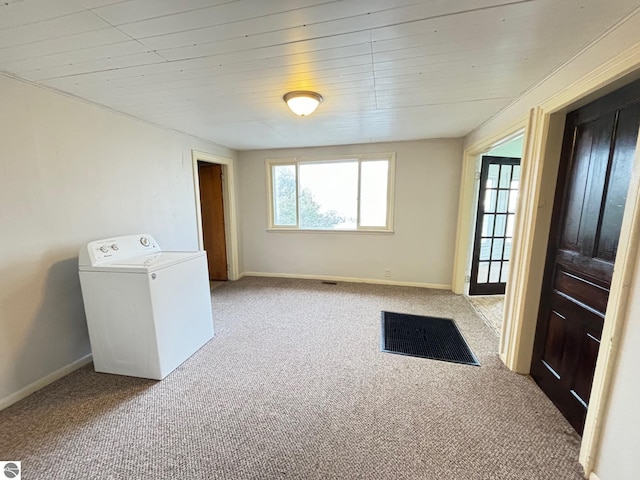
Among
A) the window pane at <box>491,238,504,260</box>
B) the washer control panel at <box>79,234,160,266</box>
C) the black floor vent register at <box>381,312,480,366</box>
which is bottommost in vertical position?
the black floor vent register at <box>381,312,480,366</box>

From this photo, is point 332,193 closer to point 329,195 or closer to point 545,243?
point 329,195

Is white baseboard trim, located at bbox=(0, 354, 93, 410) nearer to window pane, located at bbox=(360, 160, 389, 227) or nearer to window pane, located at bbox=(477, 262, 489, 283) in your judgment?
window pane, located at bbox=(360, 160, 389, 227)

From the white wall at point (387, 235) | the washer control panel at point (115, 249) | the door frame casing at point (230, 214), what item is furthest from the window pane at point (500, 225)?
the washer control panel at point (115, 249)

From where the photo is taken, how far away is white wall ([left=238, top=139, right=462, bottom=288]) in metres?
3.79

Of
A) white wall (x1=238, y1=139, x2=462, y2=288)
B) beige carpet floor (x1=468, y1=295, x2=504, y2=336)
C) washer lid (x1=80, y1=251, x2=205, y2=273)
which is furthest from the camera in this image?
white wall (x1=238, y1=139, x2=462, y2=288)

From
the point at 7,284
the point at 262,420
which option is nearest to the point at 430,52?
the point at 262,420

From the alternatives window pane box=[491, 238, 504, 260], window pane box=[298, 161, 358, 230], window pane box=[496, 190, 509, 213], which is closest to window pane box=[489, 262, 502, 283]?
window pane box=[491, 238, 504, 260]

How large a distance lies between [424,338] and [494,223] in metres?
1.99

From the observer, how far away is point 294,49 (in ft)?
4.81

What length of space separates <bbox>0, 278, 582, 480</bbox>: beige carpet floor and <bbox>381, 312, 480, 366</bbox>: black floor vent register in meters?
0.12

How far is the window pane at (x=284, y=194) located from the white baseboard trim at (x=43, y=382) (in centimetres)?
298

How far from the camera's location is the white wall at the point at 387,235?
3787 mm

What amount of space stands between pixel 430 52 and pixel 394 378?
2.23 m

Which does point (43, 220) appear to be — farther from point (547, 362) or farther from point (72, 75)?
point (547, 362)
